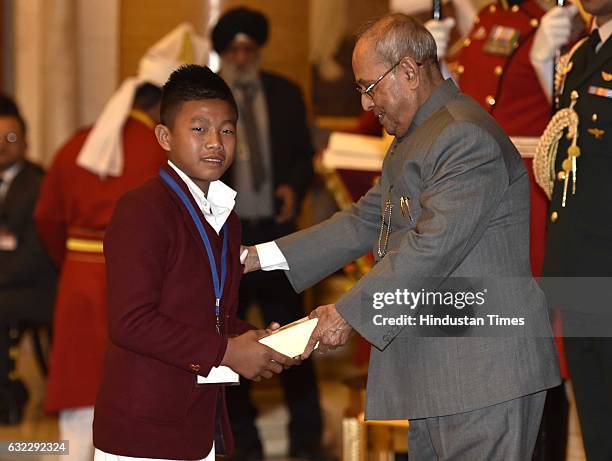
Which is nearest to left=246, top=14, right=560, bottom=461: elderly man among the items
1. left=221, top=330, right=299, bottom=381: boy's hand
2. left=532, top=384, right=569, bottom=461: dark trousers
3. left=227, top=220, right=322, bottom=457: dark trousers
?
left=221, top=330, right=299, bottom=381: boy's hand

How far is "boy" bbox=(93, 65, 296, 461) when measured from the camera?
2.62 m

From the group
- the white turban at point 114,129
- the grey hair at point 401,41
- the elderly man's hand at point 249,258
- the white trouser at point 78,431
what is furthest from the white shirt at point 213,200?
the white trouser at point 78,431

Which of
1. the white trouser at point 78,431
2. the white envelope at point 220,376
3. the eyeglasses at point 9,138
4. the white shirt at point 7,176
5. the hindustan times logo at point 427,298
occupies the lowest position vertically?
the white trouser at point 78,431

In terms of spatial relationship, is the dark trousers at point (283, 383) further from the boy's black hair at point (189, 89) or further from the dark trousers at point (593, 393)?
the boy's black hair at point (189, 89)

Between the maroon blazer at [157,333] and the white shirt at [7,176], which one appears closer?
the maroon blazer at [157,333]

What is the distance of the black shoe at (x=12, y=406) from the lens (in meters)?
5.86

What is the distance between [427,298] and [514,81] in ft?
5.32

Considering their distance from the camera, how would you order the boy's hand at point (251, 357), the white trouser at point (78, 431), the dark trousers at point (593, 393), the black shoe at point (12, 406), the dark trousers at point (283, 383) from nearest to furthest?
the boy's hand at point (251, 357) → the dark trousers at point (593, 393) → the white trouser at point (78, 431) → the dark trousers at point (283, 383) → the black shoe at point (12, 406)

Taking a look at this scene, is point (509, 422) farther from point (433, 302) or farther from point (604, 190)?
point (604, 190)

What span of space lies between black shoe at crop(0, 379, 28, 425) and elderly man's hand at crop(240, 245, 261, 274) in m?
3.16

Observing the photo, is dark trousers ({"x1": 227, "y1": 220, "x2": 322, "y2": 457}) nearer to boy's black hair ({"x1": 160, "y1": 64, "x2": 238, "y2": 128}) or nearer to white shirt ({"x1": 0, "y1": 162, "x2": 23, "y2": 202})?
white shirt ({"x1": 0, "y1": 162, "x2": 23, "y2": 202})

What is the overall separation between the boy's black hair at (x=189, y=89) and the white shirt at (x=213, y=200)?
0.14m

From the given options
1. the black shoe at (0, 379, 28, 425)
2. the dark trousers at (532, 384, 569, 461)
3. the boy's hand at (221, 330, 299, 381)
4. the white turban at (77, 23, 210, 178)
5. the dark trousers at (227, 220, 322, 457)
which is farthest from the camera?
the black shoe at (0, 379, 28, 425)

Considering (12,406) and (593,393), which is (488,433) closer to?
(593,393)
